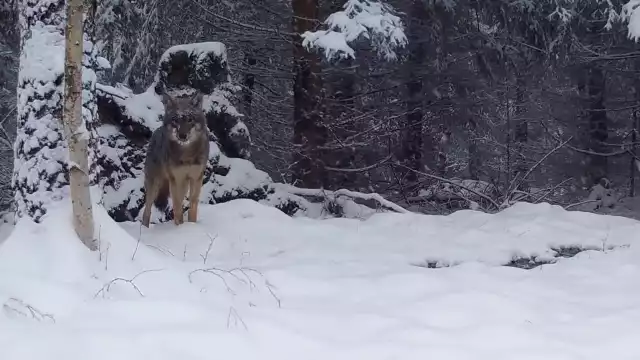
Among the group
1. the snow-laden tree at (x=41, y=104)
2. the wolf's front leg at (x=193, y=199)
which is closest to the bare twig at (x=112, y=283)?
the snow-laden tree at (x=41, y=104)

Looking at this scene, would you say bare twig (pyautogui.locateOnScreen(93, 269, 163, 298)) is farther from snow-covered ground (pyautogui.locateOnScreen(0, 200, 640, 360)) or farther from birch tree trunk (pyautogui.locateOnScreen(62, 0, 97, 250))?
birch tree trunk (pyautogui.locateOnScreen(62, 0, 97, 250))

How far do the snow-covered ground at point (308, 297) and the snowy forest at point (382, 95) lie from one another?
3561 mm

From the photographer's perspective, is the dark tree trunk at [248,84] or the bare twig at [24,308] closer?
the bare twig at [24,308]

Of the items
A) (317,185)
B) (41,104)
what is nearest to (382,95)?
(317,185)

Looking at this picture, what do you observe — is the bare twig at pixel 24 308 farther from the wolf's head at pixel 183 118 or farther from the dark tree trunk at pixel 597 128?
the dark tree trunk at pixel 597 128

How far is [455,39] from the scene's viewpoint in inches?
538

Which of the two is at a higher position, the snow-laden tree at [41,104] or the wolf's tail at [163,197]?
the snow-laden tree at [41,104]

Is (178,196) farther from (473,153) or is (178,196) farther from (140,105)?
(473,153)

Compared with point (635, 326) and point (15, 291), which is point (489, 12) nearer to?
point (635, 326)

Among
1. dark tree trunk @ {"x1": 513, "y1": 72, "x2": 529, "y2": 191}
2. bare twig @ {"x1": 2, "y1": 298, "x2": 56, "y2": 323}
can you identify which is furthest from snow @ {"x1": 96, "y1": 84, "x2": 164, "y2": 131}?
dark tree trunk @ {"x1": 513, "y1": 72, "x2": 529, "y2": 191}

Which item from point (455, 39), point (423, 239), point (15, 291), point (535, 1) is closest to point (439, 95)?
point (455, 39)

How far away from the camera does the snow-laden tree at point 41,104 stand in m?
5.75

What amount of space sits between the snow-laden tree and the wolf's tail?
9.92 ft

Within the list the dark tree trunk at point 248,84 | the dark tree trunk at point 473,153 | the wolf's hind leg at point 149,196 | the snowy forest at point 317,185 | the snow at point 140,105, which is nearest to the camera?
the snowy forest at point 317,185
